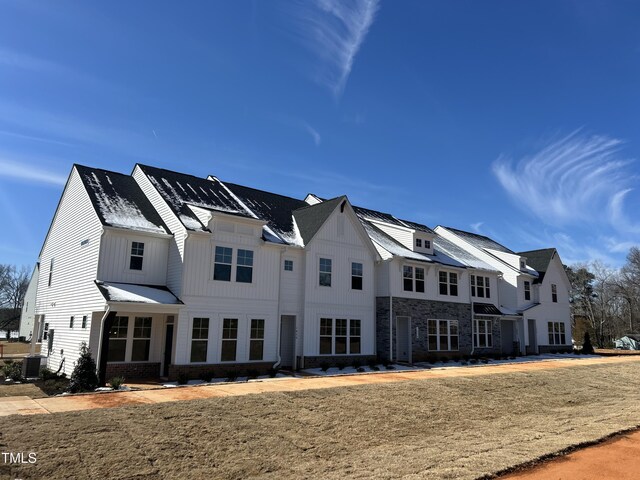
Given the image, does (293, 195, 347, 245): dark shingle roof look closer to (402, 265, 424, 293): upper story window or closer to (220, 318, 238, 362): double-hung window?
(220, 318, 238, 362): double-hung window

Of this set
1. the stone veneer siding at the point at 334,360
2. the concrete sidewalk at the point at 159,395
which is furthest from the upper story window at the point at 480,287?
the concrete sidewalk at the point at 159,395

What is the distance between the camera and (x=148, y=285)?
1853 centimetres

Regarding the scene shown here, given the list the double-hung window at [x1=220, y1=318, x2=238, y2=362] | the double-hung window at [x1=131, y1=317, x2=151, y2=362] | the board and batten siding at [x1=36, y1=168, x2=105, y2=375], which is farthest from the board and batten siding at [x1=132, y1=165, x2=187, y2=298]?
the board and batten siding at [x1=36, y1=168, x2=105, y2=375]

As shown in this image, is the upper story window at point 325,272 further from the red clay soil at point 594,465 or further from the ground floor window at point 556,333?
the ground floor window at point 556,333

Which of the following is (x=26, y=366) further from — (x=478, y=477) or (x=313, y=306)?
(x=478, y=477)

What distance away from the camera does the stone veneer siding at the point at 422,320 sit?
24.6 metres

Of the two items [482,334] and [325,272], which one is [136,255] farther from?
[482,334]

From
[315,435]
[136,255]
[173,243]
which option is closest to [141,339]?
[136,255]

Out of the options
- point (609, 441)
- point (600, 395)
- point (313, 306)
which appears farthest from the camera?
point (313, 306)

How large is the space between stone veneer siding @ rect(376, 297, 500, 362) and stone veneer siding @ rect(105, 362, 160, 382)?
11.7m

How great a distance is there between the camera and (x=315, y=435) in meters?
9.25

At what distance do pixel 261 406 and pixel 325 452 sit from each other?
254 centimetres

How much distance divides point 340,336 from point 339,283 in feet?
8.74

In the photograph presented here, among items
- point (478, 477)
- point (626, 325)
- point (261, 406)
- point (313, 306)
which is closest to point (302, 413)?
point (261, 406)
